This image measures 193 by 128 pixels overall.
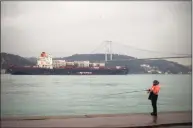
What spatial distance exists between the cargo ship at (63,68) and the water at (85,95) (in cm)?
8

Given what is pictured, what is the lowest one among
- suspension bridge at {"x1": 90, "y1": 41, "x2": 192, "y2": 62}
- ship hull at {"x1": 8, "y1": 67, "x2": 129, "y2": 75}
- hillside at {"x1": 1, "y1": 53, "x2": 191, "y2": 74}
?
ship hull at {"x1": 8, "y1": 67, "x2": 129, "y2": 75}

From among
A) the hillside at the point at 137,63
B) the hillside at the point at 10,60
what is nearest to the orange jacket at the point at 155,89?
the hillside at the point at 137,63

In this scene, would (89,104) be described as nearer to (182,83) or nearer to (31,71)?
(31,71)

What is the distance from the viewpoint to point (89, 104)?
456 cm

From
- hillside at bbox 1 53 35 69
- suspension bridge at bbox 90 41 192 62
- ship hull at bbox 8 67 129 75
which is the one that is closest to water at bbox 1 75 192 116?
ship hull at bbox 8 67 129 75

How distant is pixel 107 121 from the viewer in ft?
14.6

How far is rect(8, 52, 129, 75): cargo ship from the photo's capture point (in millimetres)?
Answer: 4480

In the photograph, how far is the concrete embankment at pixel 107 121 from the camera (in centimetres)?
429

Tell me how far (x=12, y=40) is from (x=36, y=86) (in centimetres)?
75

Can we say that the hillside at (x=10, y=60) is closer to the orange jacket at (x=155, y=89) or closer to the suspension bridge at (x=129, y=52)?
the suspension bridge at (x=129, y=52)

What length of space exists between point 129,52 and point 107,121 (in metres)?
1.08

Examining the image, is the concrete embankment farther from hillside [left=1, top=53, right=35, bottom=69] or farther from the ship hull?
hillside [left=1, top=53, right=35, bottom=69]

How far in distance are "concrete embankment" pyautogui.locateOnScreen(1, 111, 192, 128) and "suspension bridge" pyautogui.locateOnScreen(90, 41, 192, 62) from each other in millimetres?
882

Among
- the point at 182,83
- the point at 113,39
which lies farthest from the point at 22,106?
the point at 182,83
